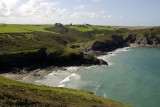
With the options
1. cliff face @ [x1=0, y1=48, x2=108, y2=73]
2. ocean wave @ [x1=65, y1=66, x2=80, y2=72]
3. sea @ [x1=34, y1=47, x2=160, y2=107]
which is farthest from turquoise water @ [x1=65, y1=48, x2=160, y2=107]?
cliff face @ [x1=0, y1=48, x2=108, y2=73]

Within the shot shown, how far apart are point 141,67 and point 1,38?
104m

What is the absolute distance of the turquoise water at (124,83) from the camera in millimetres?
63719

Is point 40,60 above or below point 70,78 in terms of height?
above

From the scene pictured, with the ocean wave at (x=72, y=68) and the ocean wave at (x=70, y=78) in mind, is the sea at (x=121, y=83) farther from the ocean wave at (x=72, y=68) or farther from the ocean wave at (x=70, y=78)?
the ocean wave at (x=72, y=68)

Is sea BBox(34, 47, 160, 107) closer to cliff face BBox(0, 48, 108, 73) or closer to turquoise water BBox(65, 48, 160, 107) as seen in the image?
turquoise water BBox(65, 48, 160, 107)

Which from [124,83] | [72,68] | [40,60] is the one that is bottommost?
[124,83]

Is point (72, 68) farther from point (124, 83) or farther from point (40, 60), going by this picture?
point (124, 83)

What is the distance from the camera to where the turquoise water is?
6372cm

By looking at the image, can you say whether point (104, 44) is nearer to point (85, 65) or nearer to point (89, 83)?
point (85, 65)

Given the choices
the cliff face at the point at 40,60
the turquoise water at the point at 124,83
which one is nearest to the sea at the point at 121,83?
the turquoise water at the point at 124,83

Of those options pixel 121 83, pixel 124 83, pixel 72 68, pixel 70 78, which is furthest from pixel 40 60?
pixel 124 83

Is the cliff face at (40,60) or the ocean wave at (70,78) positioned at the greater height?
Result: the cliff face at (40,60)

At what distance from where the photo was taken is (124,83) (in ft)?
261

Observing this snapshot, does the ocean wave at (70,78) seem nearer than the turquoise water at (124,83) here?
No
